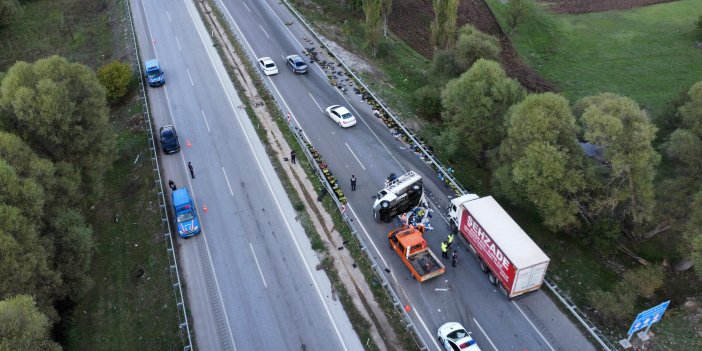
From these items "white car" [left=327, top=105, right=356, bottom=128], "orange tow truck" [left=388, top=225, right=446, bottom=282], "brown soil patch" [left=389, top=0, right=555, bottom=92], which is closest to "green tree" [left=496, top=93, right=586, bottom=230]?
"orange tow truck" [left=388, top=225, right=446, bottom=282]

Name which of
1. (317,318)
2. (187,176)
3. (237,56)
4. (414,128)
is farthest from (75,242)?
(237,56)

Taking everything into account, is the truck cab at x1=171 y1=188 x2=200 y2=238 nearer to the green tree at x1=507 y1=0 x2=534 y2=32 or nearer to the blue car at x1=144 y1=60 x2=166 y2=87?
the blue car at x1=144 y1=60 x2=166 y2=87

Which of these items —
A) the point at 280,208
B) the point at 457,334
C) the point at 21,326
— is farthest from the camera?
the point at 280,208

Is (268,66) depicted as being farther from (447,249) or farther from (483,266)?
(483,266)

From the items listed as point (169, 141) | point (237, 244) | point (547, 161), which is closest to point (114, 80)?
point (169, 141)

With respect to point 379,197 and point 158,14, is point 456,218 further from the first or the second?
point 158,14

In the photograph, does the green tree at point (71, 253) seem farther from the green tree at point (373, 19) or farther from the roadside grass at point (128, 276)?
the green tree at point (373, 19)
